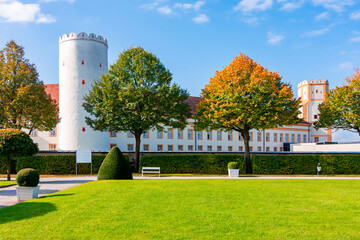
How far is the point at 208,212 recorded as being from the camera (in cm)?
1126

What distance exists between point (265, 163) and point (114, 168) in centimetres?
1768

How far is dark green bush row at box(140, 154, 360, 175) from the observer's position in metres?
34.8

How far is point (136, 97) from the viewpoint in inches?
1345

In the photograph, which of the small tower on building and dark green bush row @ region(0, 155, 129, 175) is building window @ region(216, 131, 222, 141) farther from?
dark green bush row @ region(0, 155, 129, 175)

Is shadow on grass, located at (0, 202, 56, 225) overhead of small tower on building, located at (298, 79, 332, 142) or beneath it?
beneath

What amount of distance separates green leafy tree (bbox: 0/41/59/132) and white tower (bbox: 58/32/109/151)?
950 cm

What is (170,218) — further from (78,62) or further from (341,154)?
(78,62)

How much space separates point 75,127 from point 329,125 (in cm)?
3450

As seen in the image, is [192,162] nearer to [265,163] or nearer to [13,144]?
[265,163]

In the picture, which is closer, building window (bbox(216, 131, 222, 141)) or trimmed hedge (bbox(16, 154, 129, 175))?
trimmed hedge (bbox(16, 154, 129, 175))

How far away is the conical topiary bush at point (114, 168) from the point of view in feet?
75.1

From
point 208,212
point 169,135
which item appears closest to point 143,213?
point 208,212

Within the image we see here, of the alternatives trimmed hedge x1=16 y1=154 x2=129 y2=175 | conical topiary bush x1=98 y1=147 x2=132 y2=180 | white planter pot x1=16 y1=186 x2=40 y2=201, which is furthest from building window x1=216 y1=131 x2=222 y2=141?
white planter pot x1=16 y1=186 x2=40 y2=201

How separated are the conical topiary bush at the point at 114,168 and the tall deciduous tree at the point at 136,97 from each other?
10330mm
